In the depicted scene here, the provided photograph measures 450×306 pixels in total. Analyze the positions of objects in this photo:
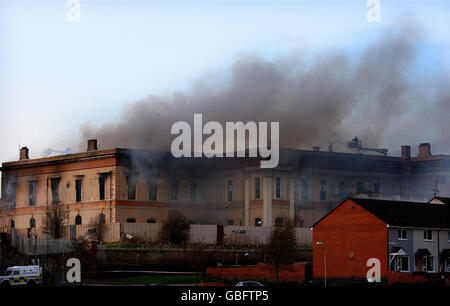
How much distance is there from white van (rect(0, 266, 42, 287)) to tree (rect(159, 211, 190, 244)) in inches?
1211

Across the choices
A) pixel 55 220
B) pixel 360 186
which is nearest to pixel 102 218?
pixel 55 220

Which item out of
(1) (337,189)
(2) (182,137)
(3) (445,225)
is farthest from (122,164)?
(3) (445,225)

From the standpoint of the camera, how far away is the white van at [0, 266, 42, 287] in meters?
97.9

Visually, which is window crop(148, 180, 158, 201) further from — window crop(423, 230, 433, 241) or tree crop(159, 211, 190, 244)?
window crop(423, 230, 433, 241)

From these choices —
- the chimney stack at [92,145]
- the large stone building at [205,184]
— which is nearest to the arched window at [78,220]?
the large stone building at [205,184]

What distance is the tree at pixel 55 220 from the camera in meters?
133

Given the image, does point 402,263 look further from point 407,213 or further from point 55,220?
point 55,220

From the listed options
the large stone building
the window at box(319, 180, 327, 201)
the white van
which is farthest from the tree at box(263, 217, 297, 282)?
the window at box(319, 180, 327, 201)

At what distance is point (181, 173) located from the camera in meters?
142

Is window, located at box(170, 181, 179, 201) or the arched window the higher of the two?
window, located at box(170, 181, 179, 201)

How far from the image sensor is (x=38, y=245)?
12500cm

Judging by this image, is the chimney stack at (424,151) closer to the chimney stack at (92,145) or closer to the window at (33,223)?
the chimney stack at (92,145)
